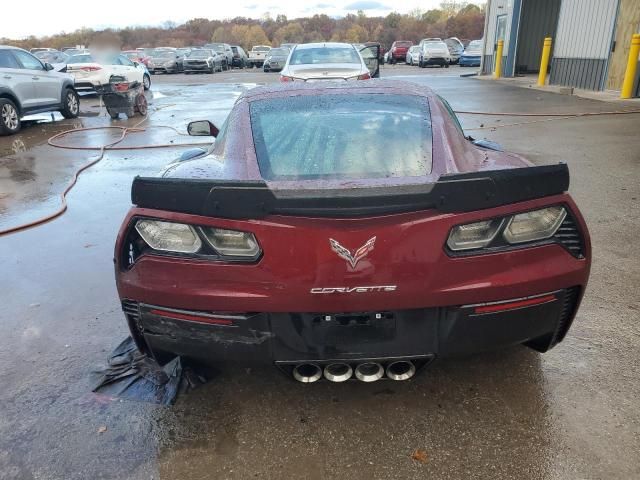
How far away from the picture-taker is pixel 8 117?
10.5 meters

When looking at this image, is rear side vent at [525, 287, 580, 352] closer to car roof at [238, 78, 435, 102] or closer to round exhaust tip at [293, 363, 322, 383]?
round exhaust tip at [293, 363, 322, 383]

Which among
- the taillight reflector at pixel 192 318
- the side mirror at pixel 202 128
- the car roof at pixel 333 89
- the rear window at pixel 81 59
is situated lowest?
the taillight reflector at pixel 192 318

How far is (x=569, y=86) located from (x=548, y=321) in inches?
640

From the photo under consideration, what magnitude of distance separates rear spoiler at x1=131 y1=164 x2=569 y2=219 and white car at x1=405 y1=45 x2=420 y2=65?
33667 millimetres

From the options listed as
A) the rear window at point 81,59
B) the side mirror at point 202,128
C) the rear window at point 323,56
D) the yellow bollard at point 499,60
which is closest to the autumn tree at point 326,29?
the rear window at point 81,59

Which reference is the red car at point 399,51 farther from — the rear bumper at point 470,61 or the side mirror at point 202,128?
the side mirror at point 202,128

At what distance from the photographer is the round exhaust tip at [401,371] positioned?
7.10ft

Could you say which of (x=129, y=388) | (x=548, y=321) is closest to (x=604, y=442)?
(x=548, y=321)

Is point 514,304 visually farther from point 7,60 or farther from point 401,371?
point 7,60

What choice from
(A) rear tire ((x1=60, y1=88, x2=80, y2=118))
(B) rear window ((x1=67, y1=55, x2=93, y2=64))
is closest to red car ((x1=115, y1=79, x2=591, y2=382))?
(A) rear tire ((x1=60, y1=88, x2=80, y2=118))

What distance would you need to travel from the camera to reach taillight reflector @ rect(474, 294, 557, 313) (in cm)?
200

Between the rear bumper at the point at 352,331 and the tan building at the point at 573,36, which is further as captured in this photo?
the tan building at the point at 573,36

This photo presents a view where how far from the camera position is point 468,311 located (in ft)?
6.53

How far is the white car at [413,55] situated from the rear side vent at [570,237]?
33.5m
